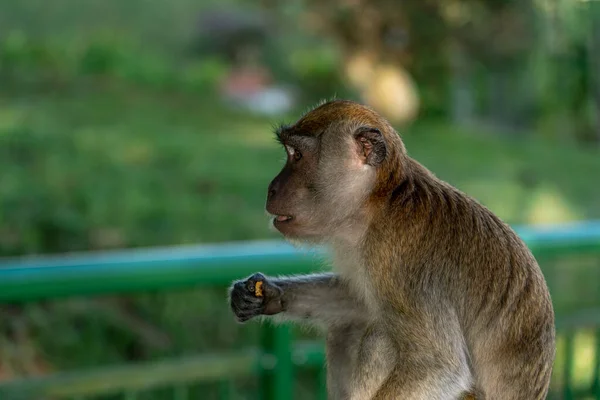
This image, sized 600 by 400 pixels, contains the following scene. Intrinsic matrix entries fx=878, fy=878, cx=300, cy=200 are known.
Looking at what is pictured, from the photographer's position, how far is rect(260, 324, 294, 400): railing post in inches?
98.4

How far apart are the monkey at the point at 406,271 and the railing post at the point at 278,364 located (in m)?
0.68

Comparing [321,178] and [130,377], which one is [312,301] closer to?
[321,178]

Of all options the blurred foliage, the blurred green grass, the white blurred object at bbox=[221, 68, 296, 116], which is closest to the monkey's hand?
the blurred foliage

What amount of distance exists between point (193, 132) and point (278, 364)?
24.5 feet

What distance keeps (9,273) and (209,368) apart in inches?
26.3

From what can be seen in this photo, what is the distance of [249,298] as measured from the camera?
1.81 metres

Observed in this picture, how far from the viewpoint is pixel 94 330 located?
196 inches

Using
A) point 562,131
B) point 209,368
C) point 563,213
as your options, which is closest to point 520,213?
point 563,213

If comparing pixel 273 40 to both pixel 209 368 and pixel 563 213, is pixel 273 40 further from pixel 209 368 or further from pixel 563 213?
pixel 209 368

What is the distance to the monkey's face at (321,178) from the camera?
173cm

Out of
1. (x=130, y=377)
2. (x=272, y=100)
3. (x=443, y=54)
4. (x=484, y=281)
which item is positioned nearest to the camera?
(x=484, y=281)

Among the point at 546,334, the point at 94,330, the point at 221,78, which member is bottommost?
the point at 94,330

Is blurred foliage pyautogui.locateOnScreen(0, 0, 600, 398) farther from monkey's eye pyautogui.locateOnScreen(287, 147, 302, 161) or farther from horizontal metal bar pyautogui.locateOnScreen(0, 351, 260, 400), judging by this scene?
monkey's eye pyautogui.locateOnScreen(287, 147, 302, 161)

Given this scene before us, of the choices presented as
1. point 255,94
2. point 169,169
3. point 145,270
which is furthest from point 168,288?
point 255,94
